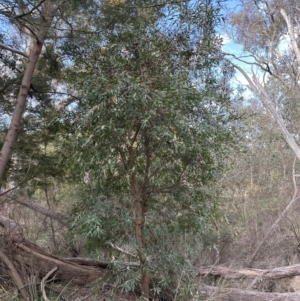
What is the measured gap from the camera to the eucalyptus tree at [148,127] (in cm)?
297

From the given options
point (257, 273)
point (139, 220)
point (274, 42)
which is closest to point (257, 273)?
point (257, 273)

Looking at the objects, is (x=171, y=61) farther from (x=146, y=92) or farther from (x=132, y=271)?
(x=132, y=271)

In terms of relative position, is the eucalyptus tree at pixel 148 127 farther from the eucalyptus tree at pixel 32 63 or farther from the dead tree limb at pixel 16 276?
the dead tree limb at pixel 16 276

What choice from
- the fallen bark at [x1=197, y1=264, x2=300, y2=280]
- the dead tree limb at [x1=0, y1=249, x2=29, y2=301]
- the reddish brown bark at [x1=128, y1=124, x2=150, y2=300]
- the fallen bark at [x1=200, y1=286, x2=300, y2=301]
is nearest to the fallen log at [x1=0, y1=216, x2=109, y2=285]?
the dead tree limb at [x1=0, y1=249, x2=29, y2=301]

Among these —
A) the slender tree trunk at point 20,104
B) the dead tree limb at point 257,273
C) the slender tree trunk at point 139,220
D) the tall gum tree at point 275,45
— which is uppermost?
the tall gum tree at point 275,45

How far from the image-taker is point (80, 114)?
3.36 meters

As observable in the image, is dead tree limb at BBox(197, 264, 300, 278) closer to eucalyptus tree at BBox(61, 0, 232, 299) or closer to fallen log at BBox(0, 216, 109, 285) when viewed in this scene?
fallen log at BBox(0, 216, 109, 285)

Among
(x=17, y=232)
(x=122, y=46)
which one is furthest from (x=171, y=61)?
(x=17, y=232)

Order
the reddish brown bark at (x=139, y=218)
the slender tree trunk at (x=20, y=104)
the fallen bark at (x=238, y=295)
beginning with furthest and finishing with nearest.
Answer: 1. the slender tree trunk at (x=20, y=104)
2. the fallen bark at (x=238, y=295)
3. the reddish brown bark at (x=139, y=218)

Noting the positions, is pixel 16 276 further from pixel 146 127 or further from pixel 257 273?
pixel 257 273

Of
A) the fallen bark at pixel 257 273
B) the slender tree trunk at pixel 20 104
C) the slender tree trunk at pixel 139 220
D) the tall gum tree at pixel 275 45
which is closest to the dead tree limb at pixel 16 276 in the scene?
the slender tree trunk at pixel 20 104

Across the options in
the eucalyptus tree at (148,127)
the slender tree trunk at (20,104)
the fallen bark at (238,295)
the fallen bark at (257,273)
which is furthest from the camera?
the fallen bark at (257,273)

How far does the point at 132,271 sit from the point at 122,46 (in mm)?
2081

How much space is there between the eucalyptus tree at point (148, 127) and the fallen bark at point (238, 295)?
1.83ft
